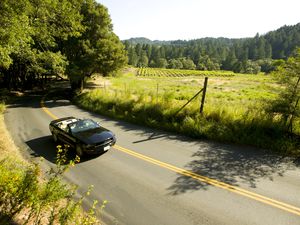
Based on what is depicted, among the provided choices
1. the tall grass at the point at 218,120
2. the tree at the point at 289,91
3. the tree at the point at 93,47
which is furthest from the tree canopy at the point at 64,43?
the tree at the point at 289,91

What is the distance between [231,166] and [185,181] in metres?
2.08

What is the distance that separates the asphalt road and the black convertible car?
47 centimetres

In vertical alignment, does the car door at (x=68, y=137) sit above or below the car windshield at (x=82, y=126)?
below

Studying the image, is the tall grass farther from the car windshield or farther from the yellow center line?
the car windshield

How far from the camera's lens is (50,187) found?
4.82 m

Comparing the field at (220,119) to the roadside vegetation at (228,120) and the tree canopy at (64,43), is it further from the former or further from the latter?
the tree canopy at (64,43)

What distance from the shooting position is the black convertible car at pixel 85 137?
8445 millimetres

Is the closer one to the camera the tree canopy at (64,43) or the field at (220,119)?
the tree canopy at (64,43)

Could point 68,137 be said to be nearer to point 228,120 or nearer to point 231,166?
point 231,166

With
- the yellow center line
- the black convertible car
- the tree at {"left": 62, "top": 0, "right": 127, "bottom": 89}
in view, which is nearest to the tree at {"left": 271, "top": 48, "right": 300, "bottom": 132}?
the yellow center line

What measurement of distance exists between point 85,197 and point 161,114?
756 centimetres

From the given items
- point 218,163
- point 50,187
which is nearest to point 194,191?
point 218,163

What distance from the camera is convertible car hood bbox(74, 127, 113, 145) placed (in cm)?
853

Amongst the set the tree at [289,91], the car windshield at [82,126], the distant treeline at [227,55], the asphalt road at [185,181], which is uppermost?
the distant treeline at [227,55]
